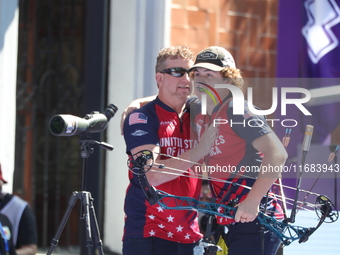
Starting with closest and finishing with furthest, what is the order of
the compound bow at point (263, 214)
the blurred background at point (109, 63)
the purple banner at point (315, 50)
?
the compound bow at point (263, 214), the purple banner at point (315, 50), the blurred background at point (109, 63)

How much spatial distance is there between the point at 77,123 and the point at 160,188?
0.56 m

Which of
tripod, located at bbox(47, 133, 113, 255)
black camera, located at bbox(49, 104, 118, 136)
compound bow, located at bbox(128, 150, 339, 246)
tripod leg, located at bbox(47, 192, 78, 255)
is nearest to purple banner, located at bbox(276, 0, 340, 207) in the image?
compound bow, located at bbox(128, 150, 339, 246)

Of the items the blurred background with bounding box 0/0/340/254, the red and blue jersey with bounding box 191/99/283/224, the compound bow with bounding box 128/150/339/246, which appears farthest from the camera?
the blurred background with bounding box 0/0/340/254

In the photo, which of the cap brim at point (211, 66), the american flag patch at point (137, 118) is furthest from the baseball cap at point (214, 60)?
the american flag patch at point (137, 118)

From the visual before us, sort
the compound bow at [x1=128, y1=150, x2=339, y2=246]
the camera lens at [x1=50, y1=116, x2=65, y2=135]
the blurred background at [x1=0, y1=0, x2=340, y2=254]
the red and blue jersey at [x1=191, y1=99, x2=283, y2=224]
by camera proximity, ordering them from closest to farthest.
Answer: the compound bow at [x1=128, y1=150, x2=339, y2=246] < the red and blue jersey at [x1=191, y1=99, x2=283, y2=224] < the camera lens at [x1=50, y1=116, x2=65, y2=135] < the blurred background at [x1=0, y1=0, x2=340, y2=254]

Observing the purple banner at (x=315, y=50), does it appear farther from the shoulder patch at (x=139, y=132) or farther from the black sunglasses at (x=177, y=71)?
the shoulder patch at (x=139, y=132)

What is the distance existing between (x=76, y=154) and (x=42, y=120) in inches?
20.6

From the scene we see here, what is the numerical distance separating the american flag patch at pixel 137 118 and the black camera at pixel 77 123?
0.58 ft

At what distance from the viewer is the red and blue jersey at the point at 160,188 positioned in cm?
395

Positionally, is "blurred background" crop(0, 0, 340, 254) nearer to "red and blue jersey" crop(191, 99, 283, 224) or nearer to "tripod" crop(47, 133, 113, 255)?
"tripod" crop(47, 133, 113, 255)

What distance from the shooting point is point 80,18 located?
7586 millimetres

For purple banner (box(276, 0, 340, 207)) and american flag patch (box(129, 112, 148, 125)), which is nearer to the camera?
american flag patch (box(129, 112, 148, 125))

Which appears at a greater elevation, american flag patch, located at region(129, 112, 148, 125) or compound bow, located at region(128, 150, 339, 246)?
american flag patch, located at region(129, 112, 148, 125)

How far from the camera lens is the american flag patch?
3967 millimetres
